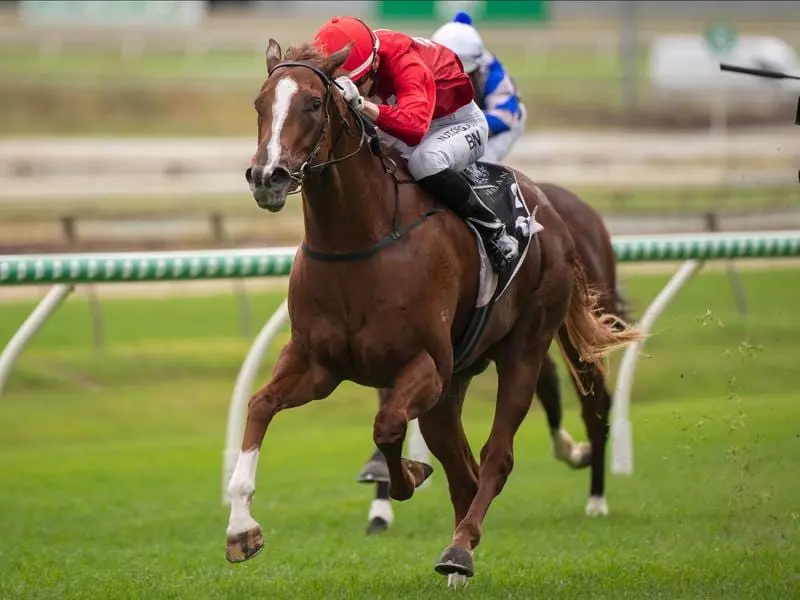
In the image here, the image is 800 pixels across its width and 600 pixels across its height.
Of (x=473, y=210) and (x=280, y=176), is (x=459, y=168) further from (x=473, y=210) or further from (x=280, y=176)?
(x=280, y=176)

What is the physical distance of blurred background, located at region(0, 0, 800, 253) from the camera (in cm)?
1720

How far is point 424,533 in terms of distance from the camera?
6461 millimetres

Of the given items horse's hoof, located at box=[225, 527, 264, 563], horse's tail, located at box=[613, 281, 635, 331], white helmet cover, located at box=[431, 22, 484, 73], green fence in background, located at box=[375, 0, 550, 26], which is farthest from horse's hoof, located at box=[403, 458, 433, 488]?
green fence in background, located at box=[375, 0, 550, 26]

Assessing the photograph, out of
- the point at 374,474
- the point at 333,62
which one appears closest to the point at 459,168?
the point at 333,62

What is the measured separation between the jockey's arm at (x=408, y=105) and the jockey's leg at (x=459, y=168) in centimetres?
19

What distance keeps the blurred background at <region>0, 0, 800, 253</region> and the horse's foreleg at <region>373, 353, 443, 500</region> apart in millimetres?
7929

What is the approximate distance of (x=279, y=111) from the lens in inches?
170

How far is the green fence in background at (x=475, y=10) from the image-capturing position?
28391 millimetres

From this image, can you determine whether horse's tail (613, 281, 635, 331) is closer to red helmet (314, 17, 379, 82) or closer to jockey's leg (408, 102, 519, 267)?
jockey's leg (408, 102, 519, 267)

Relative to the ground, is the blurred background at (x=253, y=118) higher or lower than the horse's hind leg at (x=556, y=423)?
lower

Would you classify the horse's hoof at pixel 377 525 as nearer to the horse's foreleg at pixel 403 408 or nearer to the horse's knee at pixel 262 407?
the horse's foreleg at pixel 403 408

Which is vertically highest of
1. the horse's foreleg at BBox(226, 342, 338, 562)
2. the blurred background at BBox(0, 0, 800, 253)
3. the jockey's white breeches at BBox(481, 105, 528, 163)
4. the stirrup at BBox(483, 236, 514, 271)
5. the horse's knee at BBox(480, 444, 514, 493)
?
the stirrup at BBox(483, 236, 514, 271)

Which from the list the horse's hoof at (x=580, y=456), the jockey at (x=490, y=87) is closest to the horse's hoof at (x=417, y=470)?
the horse's hoof at (x=580, y=456)

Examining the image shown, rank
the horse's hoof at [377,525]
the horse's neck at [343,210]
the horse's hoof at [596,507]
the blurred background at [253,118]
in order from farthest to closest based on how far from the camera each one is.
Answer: the blurred background at [253,118], the horse's hoof at [596,507], the horse's hoof at [377,525], the horse's neck at [343,210]
